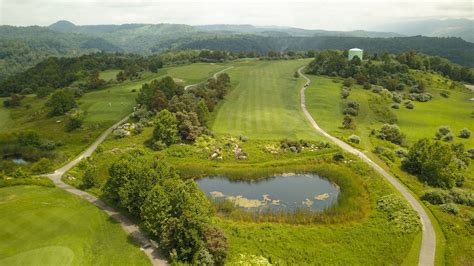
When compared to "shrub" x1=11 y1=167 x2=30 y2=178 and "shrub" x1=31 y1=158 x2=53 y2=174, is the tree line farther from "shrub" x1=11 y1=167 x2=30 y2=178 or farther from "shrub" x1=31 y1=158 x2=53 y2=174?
"shrub" x1=11 y1=167 x2=30 y2=178

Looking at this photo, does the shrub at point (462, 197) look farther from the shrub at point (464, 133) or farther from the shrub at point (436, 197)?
the shrub at point (464, 133)

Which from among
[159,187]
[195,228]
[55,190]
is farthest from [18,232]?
[195,228]

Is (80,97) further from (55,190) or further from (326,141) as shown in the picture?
(326,141)

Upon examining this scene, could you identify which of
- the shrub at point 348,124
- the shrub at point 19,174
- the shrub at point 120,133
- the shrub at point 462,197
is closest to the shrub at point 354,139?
the shrub at point 348,124

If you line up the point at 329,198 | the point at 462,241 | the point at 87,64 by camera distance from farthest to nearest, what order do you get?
the point at 87,64 → the point at 329,198 → the point at 462,241

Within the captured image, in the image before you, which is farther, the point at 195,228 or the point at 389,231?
the point at 389,231

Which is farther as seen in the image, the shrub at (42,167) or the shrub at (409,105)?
the shrub at (409,105)

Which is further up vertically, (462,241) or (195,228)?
(195,228)

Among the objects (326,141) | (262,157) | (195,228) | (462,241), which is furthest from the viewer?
(326,141)
